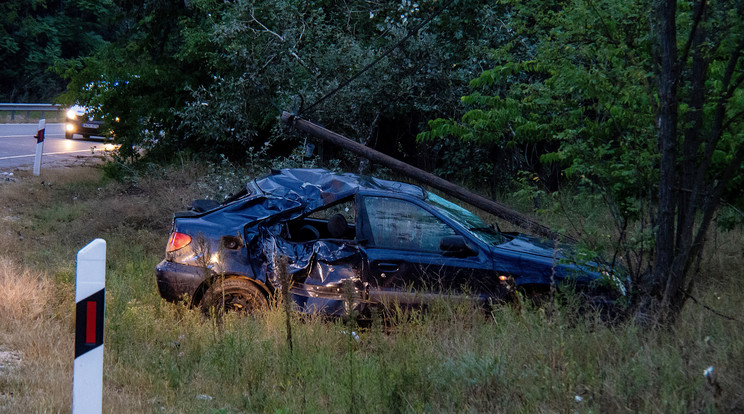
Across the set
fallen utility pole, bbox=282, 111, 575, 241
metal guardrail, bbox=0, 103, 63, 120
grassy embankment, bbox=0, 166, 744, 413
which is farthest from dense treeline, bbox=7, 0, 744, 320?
metal guardrail, bbox=0, 103, 63, 120

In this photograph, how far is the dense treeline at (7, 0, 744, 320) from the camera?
20.8ft

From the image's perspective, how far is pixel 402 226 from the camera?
7441 mm

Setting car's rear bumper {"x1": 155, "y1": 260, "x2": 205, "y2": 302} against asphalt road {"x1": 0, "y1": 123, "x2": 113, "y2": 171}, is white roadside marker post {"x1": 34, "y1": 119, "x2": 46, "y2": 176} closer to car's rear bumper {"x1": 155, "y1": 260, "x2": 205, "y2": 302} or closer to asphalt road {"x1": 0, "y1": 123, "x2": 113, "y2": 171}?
asphalt road {"x1": 0, "y1": 123, "x2": 113, "y2": 171}

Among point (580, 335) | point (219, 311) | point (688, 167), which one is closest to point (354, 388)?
point (580, 335)

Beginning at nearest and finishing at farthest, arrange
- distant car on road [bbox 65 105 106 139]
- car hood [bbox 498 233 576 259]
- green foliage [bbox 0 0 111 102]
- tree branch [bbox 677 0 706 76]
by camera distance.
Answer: tree branch [bbox 677 0 706 76] < car hood [bbox 498 233 576 259] < distant car on road [bbox 65 105 106 139] < green foliage [bbox 0 0 111 102]

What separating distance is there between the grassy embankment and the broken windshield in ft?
3.42

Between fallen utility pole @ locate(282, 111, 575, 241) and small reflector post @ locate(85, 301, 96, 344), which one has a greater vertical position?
small reflector post @ locate(85, 301, 96, 344)

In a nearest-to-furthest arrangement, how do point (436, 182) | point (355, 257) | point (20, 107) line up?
point (355, 257) < point (436, 182) < point (20, 107)

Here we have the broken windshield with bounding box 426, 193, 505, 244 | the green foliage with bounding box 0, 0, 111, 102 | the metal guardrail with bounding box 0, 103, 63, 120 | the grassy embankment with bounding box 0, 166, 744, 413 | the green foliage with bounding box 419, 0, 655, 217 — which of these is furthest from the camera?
the green foliage with bounding box 0, 0, 111, 102

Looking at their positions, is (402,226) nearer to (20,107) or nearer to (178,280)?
(178,280)

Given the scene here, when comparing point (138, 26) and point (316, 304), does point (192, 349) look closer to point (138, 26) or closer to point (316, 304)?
point (316, 304)

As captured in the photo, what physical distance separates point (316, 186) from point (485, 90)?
740 centimetres

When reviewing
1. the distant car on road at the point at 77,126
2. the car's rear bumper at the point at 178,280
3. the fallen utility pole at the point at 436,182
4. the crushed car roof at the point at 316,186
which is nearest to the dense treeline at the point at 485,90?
the fallen utility pole at the point at 436,182

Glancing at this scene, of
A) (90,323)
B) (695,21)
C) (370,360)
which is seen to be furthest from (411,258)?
(90,323)
